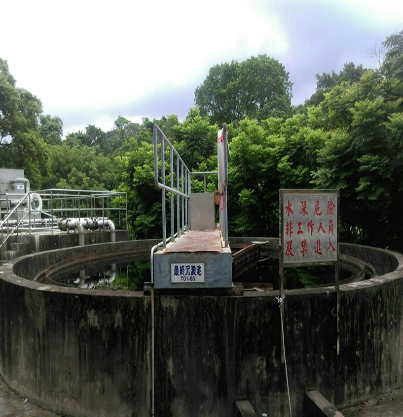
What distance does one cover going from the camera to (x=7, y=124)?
21625 millimetres

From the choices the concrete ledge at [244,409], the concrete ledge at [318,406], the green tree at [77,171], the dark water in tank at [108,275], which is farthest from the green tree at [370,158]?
the green tree at [77,171]

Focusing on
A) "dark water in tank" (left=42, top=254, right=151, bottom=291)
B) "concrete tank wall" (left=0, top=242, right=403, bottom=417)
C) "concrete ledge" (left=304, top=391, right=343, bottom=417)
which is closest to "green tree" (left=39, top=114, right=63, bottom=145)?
"dark water in tank" (left=42, top=254, right=151, bottom=291)

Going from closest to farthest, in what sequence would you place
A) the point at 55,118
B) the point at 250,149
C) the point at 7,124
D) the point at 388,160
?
the point at 388,160 → the point at 250,149 → the point at 7,124 → the point at 55,118

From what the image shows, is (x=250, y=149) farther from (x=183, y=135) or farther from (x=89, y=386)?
(x=89, y=386)

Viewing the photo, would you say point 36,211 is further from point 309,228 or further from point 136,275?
point 309,228

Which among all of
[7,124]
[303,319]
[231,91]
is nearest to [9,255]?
[303,319]

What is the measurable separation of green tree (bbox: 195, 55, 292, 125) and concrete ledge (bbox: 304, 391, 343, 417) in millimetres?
25831

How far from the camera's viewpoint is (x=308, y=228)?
134 inches

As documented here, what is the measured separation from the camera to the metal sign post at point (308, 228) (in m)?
3.32

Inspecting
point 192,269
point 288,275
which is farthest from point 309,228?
point 288,275

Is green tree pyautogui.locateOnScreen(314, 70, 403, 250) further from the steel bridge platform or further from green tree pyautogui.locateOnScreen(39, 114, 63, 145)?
green tree pyautogui.locateOnScreen(39, 114, 63, 145)

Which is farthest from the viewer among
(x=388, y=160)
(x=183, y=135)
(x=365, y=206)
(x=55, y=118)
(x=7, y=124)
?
(x=55, y=118)

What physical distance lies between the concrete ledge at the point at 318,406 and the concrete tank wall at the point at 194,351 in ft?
0.23

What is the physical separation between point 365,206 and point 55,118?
136ft
